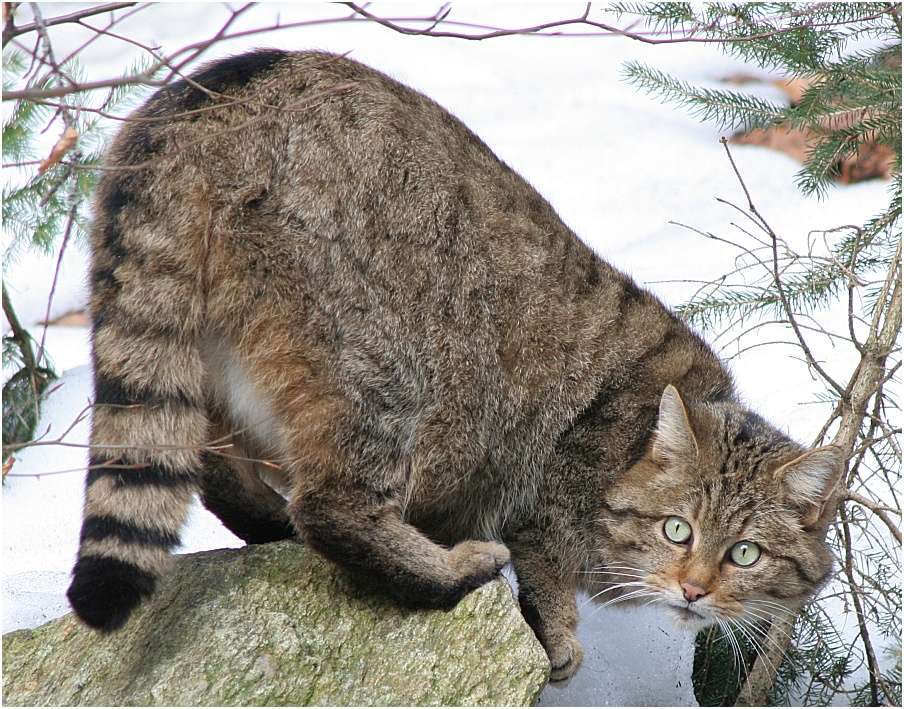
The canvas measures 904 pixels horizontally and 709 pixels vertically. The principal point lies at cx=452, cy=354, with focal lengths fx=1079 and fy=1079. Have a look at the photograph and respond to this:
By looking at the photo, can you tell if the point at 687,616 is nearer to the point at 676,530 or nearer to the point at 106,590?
the point at 676,530

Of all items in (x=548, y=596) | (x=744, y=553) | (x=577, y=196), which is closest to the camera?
(x=744, y=553)

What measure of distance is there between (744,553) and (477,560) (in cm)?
84

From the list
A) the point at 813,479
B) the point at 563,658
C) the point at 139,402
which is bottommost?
the point at 563,658

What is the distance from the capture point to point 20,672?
327 cm

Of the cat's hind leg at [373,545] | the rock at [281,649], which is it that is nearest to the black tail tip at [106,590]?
the rock at [281,649]

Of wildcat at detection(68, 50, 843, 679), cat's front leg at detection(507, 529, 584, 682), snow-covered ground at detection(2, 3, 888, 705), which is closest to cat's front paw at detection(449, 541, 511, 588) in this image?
wildcat at detection(68, 50, 843, 679)

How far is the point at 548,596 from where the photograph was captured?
3523 millimetres

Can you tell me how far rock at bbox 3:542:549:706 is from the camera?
2.99 m

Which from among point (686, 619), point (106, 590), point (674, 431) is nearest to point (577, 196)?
point (674, 431)

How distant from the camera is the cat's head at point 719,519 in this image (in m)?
3.29

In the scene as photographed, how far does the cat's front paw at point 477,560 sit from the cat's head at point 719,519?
44 centimetres

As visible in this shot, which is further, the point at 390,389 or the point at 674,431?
the point at 674,431

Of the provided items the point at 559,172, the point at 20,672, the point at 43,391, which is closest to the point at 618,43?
the point at 559,172

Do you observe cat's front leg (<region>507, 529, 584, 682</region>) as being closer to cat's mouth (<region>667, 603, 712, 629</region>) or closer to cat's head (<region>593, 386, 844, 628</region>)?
cat's head (<region>593, 386, 844, 628</region>)
